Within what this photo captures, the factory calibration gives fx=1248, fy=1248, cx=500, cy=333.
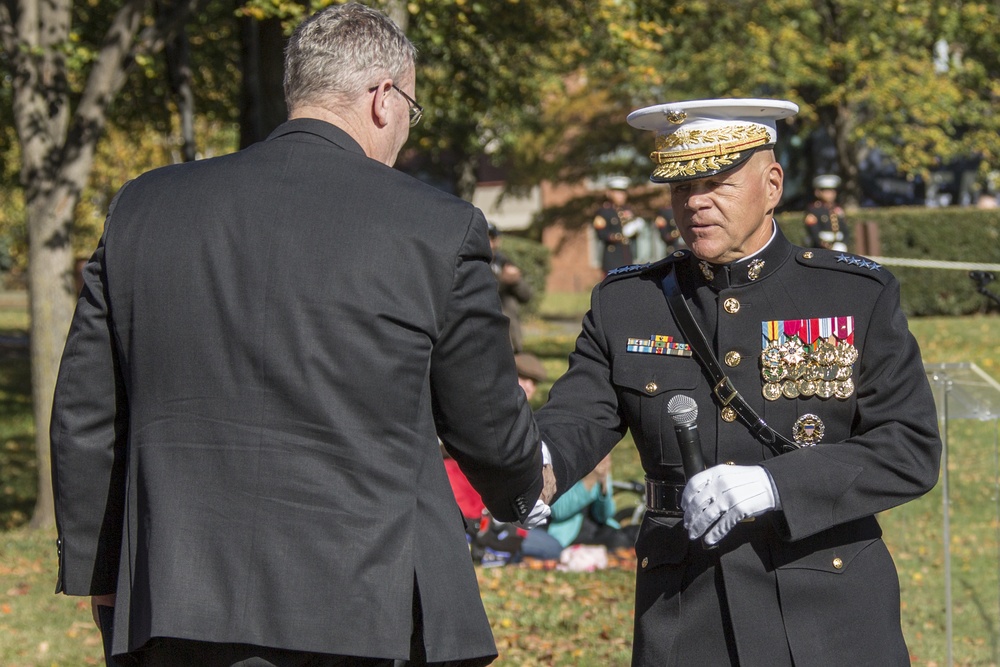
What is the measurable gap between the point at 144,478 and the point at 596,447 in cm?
118

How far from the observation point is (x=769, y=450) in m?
2.98

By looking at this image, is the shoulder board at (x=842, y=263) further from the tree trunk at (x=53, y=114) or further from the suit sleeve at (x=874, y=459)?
the tree trunk at (x=53, y=114)

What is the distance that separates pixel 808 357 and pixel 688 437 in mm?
379

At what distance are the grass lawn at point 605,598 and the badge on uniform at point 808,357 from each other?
3192 mm

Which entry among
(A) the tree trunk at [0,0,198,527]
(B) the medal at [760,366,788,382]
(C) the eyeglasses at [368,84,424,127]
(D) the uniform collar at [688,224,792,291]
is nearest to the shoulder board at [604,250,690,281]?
(D) the uniform collar at [688,224,792,291]

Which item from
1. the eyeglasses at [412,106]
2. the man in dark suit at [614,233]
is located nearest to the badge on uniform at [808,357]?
the eyeglasses at [412,106]

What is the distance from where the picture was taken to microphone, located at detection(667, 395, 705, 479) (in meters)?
2.87

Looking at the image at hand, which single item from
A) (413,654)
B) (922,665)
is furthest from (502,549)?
(413,654)

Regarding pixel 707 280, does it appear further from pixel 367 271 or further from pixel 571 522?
pixel 571 522

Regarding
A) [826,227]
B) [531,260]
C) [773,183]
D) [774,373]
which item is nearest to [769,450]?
[774,373]

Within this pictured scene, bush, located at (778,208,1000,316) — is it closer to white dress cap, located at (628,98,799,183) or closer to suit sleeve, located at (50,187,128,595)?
white dress cap, located at (628,98,799,183)

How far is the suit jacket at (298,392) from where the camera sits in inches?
93.4

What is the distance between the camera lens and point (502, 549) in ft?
26.4

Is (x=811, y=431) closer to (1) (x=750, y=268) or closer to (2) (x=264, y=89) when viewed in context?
(1) (x=750, y=268)
